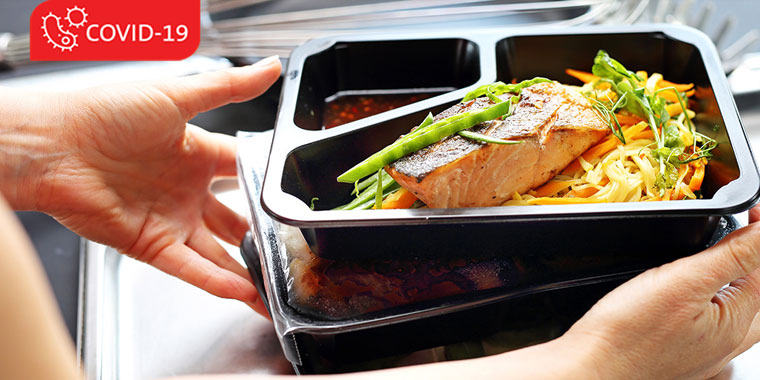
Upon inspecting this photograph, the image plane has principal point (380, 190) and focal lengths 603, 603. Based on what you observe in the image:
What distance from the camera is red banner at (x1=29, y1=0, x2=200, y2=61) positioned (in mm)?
2248

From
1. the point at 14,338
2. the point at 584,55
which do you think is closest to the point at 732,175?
the point at 584,55

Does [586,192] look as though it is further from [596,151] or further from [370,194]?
[370,194]

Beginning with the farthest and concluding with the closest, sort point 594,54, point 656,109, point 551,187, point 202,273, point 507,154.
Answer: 1. point 594,54
2. point 202,273
3. point 656,109
4. point 551,187
5. point 507,154

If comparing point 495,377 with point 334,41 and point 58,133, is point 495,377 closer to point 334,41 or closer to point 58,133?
point 334,41

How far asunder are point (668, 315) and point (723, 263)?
0.14m

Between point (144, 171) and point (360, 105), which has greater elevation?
point (360, 105)

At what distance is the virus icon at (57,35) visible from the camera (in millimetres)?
2377

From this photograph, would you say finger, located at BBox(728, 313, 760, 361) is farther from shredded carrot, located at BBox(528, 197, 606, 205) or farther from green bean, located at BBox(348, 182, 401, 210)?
green bean, located at BBox(348, 182, 401, 210)

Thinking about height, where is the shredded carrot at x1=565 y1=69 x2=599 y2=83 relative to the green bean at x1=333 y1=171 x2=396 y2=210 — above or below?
above

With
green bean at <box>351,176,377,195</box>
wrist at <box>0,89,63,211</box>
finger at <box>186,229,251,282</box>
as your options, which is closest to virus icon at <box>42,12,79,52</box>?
wrist at <box>0,89,63,211</box>

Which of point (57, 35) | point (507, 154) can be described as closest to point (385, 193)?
point (507, 154)

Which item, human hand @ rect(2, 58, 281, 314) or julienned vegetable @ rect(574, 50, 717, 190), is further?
human hand @ rect(2, 58, 281, 314)

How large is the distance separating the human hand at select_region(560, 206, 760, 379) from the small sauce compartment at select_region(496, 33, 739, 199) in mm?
453

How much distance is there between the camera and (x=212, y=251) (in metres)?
1.65
